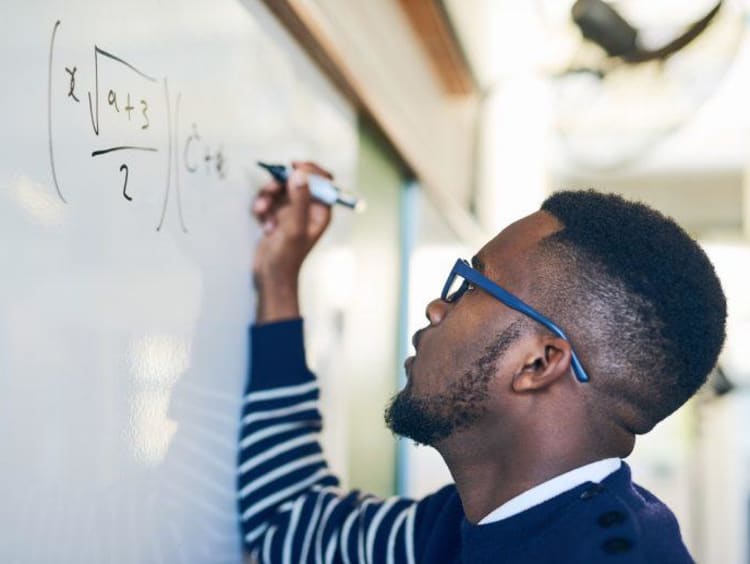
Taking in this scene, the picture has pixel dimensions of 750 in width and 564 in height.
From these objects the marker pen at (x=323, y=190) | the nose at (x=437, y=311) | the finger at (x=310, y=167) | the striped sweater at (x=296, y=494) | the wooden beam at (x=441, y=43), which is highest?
the wooden beam at (x=441, y=43)

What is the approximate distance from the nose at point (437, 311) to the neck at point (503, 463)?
0.14 meters

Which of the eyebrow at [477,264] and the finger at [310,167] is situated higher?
the finger at [310,167]

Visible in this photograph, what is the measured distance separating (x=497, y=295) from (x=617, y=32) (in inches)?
49.7

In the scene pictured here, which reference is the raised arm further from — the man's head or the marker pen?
the man's head

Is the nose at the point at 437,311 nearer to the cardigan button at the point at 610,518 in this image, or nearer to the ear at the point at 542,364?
the ear at the point at 542,364

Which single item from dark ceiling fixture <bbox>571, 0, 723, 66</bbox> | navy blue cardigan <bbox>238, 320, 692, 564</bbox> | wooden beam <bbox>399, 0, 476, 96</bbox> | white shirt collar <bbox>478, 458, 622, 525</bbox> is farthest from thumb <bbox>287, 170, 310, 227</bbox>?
dark ceiling fixture <bbox>571, 0, 723, 66</bbox>

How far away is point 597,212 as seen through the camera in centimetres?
90

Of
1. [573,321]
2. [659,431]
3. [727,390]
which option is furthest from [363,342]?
[659,431]

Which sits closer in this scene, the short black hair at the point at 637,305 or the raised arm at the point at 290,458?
the short black hair at the point at 637,305

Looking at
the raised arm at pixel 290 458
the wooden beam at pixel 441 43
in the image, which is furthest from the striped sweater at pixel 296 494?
the wooden beam at pixel 441 43

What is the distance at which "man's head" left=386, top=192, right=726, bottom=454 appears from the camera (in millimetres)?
847

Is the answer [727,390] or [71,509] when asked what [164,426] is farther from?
[727,390]

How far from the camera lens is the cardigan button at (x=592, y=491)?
81cm

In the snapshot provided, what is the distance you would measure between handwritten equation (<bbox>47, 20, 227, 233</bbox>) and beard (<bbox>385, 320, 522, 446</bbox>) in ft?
1.01
